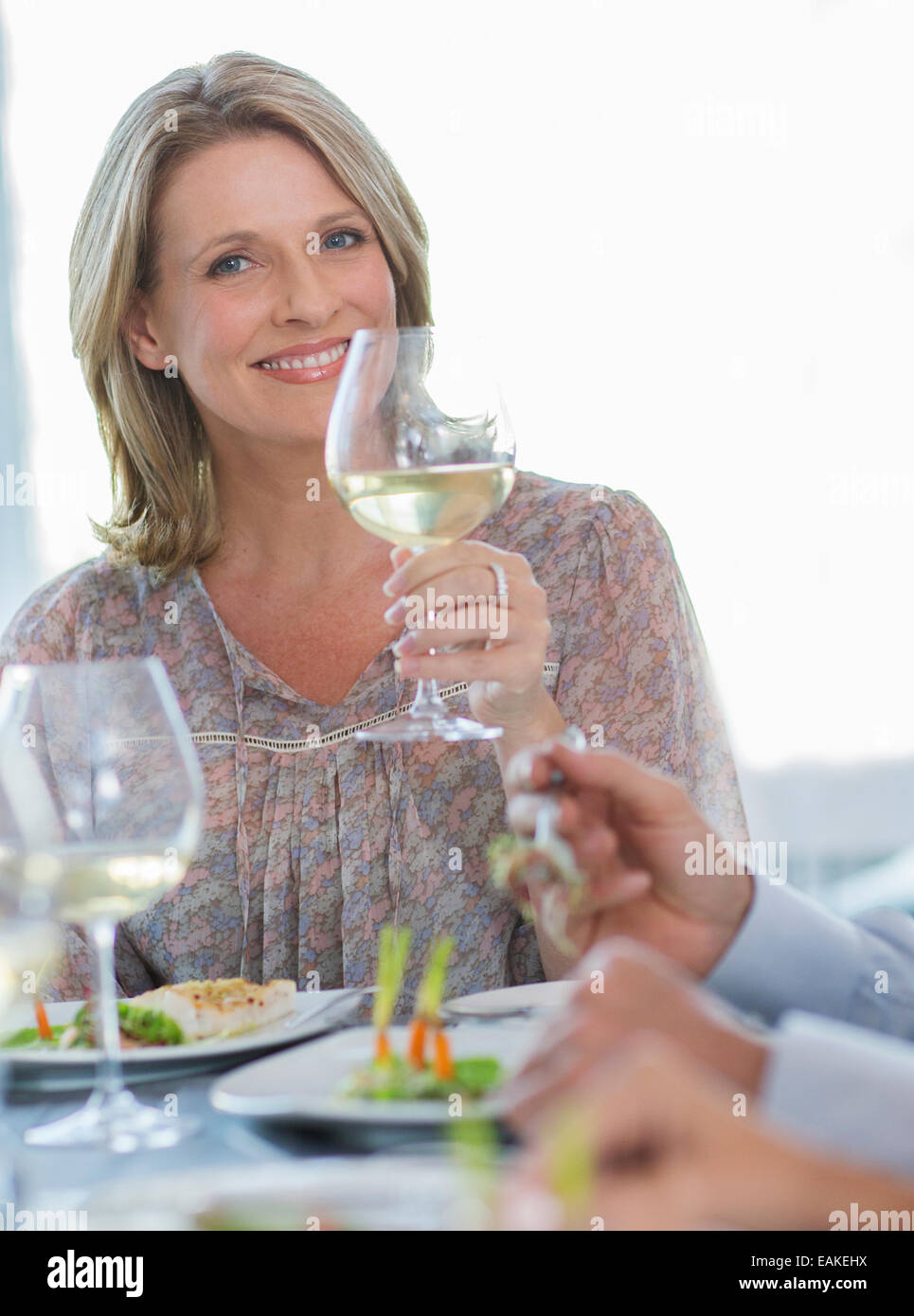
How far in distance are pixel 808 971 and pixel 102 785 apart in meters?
0.49

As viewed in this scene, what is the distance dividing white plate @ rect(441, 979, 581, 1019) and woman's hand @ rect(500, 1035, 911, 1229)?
19.7 inches

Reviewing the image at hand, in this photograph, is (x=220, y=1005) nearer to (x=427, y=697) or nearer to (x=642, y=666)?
(x=427, y=697)

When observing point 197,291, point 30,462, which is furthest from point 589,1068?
point 30,462

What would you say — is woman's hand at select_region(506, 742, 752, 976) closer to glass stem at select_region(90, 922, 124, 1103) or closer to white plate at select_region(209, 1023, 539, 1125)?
white plate at select_region(209, 1023, 539, 1125)

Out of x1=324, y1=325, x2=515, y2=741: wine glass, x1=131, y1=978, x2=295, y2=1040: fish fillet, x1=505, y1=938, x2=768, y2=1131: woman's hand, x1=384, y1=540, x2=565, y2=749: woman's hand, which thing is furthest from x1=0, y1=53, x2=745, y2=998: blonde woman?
x1=505, y1=938, x2=768, y2=1131: woman's hand

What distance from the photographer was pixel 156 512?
2.21 meters

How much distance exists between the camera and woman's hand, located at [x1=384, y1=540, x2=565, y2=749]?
127 cm

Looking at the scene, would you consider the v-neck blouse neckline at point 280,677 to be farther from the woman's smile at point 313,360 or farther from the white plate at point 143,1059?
the white plate at point 143,1059

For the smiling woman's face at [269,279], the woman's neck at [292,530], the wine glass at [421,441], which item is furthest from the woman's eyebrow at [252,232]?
the wine glass at [421,441]

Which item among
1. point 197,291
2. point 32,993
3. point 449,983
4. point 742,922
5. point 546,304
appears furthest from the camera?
point 546,304

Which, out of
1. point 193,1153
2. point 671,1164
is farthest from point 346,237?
point 671,1164
